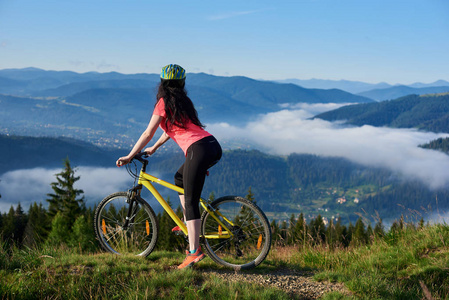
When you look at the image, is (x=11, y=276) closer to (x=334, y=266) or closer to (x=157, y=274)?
(x=157, y=274)

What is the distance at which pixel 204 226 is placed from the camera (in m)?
→ 5.18

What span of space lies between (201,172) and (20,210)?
204 feet

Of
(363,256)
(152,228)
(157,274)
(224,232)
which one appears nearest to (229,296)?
(157,274)

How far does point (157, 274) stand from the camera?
4.36 metres

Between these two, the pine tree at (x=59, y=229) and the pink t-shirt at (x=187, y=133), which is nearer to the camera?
the pink t-shirt at (x=187, y=133)

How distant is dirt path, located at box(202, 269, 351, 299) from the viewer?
169 inches

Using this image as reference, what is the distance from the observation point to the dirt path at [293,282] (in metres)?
4.29

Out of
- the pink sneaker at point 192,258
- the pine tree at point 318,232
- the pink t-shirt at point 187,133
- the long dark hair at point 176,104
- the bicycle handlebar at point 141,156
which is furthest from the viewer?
the pine tree at point 318,232

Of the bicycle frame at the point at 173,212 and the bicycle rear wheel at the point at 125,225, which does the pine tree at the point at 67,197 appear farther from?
the bicycle frame at the point at 173,212

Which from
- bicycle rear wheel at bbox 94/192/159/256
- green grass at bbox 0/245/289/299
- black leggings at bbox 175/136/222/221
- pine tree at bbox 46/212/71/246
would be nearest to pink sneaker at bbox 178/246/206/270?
green grass at bbox 0/245/289/299

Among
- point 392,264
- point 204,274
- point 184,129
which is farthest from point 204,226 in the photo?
point 392,264

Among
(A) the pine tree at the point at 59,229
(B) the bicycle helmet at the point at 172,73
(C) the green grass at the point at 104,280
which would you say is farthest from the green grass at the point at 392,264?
(A) the pine tree at the point at 59,229

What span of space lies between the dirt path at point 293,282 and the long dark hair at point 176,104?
6.50 ft

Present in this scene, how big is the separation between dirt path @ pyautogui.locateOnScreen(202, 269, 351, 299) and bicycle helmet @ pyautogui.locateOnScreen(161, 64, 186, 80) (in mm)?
2519
